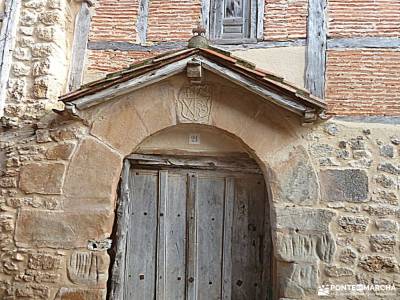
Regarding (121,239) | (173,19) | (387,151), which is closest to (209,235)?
(121,239)

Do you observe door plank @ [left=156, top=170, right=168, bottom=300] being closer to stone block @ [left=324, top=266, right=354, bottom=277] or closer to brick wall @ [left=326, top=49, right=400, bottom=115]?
stone block @ [left=324, top=266, right=354, bottom=277]

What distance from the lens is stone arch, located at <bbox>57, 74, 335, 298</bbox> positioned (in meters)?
3.93

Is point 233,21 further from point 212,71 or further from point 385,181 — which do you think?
point 385,181

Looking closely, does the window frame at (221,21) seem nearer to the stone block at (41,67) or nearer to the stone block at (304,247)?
the stone block at (41,67)

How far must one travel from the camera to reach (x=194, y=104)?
4.18 metres

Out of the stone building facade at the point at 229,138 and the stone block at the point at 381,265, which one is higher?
the stone building facade at the point at 229,138

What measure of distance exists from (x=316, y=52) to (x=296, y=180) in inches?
46.5

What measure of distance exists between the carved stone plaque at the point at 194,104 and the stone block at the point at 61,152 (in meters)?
0.99

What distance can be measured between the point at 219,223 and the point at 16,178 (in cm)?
186

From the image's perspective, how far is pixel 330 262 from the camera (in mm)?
3893

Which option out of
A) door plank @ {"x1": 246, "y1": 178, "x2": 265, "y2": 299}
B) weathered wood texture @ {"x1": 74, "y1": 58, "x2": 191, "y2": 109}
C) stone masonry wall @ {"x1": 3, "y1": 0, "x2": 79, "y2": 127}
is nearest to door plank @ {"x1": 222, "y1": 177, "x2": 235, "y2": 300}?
door plank @ {"x1": 246, "y1": 178, "x2": 265, "y2": 299}

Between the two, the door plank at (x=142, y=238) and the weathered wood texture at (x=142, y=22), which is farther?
the weathered wood texture at (x=142, y=22)

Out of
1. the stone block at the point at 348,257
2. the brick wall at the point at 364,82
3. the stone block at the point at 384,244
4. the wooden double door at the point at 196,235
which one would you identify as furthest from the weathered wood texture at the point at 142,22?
the stone block at the point at 384,244

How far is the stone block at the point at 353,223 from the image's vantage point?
155 inches
